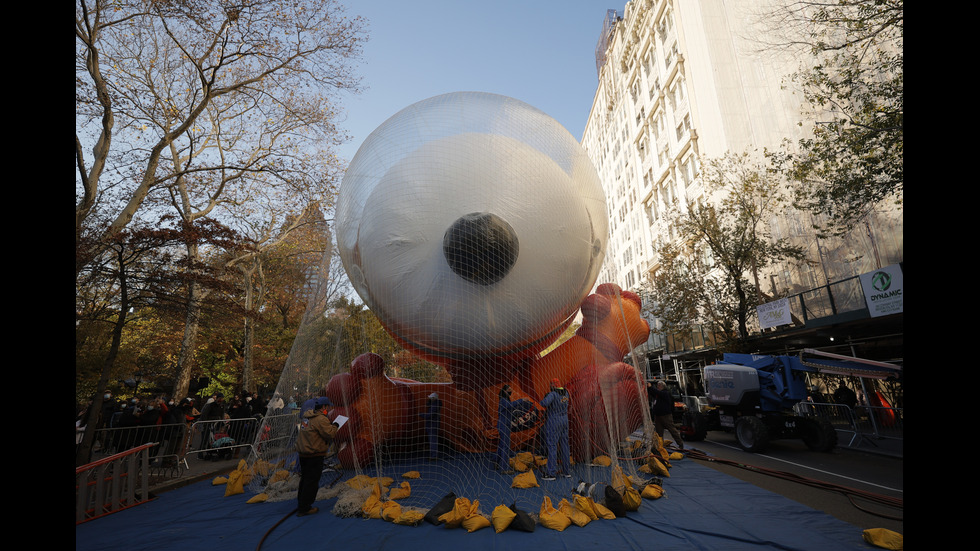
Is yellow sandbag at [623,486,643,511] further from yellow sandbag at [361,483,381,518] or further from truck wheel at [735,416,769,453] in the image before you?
truck wheel at [735,416,769,453]

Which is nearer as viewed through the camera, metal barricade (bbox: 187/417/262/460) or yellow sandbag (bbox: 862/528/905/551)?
yellow sandbag (bbox: 862/528/905/551)

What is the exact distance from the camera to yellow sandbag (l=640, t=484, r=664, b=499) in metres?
5.49

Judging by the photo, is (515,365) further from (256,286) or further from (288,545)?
(256,286)

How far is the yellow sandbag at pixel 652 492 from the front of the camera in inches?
216

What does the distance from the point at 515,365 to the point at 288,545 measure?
11.6ft

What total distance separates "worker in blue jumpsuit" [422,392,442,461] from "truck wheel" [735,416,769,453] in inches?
270

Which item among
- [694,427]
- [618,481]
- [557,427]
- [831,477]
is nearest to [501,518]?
[618,481]

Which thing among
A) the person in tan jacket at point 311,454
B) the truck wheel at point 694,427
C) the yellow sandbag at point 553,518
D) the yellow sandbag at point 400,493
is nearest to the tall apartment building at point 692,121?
the yellow sandbag at point 553,518

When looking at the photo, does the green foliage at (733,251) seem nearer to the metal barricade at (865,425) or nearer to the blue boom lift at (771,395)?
the metal barricade at (865,425)

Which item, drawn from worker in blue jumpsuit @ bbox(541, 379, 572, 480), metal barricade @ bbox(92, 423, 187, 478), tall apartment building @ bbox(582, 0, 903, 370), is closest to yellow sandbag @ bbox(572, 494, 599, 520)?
worker in blue jumpsuit @ bbox(541, 379, 572, 480)

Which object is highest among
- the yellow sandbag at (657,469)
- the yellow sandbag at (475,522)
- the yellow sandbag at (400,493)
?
the yellow sandbag at (400,493)

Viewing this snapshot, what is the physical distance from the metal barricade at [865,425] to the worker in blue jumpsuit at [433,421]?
28.1 ft

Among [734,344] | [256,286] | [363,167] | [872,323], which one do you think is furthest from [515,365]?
[256,286]

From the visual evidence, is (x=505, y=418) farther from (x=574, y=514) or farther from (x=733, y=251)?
(x=733, y=251)
